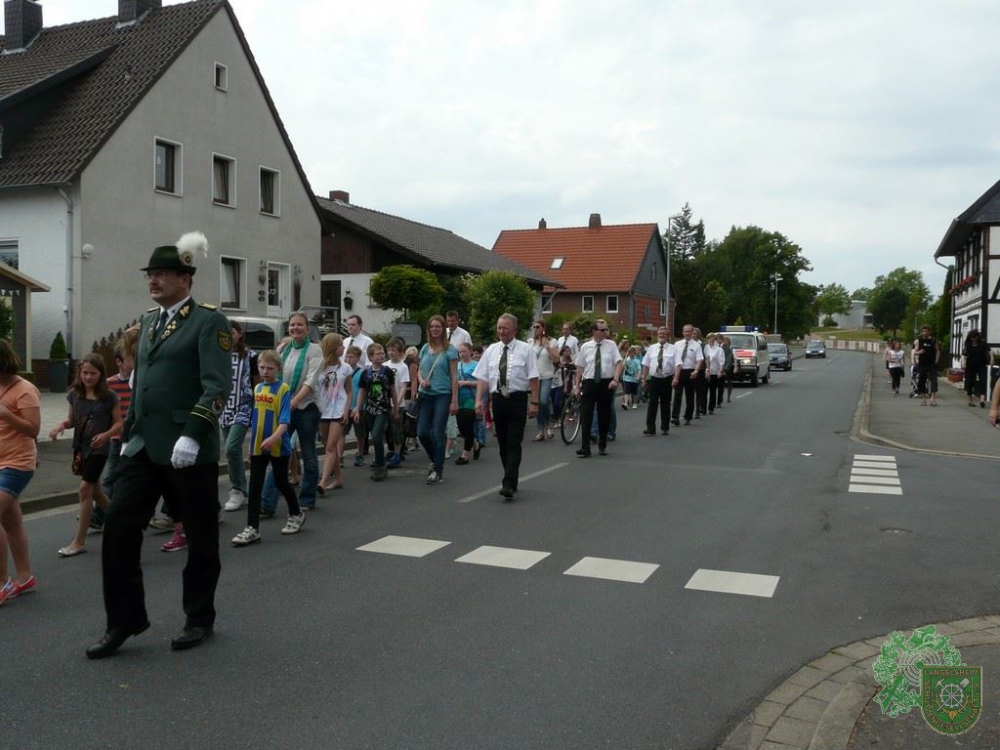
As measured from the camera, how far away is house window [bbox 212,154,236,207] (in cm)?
2845

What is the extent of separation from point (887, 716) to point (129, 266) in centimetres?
2370

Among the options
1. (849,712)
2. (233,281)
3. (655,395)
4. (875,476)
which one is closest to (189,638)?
(849,712)

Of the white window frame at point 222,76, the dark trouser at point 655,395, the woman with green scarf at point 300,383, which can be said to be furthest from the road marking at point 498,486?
the white window frame at point 222,76

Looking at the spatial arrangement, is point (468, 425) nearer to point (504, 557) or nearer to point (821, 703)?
point (504, 557)

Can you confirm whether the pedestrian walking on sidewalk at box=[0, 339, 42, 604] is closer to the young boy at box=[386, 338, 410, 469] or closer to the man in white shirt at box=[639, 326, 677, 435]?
the young boy at box=[386, 338, 410, 469]

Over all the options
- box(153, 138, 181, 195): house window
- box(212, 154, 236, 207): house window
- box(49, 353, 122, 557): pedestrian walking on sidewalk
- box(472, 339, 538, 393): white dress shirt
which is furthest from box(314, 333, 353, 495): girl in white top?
box(212, 154, 236, 207): house window

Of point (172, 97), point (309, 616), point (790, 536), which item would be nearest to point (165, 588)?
point (309, 616)

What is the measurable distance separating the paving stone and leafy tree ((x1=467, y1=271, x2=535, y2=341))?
96.1ft

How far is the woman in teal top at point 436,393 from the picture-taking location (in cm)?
1064

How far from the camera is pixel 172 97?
1030 inches

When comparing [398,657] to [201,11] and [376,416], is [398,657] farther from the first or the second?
[201,11]

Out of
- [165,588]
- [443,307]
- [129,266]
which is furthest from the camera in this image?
[443,307]

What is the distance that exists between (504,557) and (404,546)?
2.66ft

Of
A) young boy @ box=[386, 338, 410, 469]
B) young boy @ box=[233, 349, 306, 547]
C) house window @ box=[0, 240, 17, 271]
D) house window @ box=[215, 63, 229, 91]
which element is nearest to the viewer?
young boy @ box=[233, 349, 306, 547]
